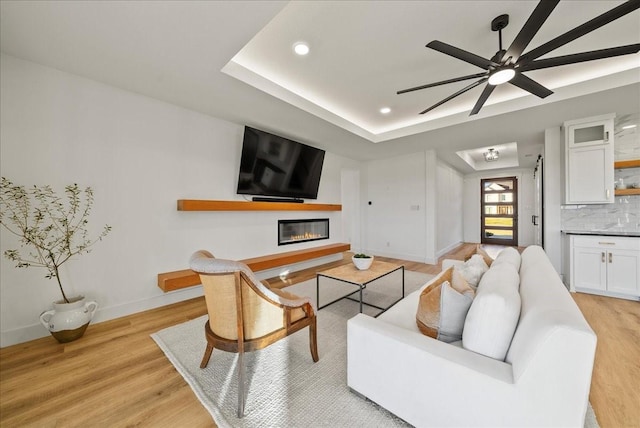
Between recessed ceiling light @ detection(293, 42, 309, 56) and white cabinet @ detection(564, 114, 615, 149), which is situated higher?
recessed ceiling light @ detection(293, 42, 309, 56)

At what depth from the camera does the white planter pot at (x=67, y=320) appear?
2.11 m

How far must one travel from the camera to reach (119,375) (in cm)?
175

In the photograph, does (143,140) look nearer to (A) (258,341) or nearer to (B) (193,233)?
(B) (193,233)

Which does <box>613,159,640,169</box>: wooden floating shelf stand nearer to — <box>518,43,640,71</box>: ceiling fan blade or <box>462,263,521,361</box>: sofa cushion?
<box>518,43,640,71</box>: ceiling fan blade

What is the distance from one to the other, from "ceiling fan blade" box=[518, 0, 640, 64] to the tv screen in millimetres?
3066

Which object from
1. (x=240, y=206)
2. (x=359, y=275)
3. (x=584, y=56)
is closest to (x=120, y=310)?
(x=240, y=206)

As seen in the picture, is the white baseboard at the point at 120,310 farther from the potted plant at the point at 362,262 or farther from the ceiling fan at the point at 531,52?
the ceiling fan at the point at 531,52

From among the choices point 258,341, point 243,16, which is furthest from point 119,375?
point 243,16

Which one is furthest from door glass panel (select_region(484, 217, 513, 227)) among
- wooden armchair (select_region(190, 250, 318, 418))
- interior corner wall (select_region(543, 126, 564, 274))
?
wooden armchair (select_region(190, 250, 318, 418))

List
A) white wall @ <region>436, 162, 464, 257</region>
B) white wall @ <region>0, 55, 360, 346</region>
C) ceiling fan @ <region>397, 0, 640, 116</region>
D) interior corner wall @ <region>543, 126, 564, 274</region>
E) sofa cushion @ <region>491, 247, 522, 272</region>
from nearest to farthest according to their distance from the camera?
ceiling fan @ <region>397, 0, 640, 116</region>, sofa cushion @ <region>491, 247, 522, 272</region>, white wall @ <region>0, 55, 360, 346</region>, interior corner wall @ <region>543, 126, 564, 274</region>, white wall @ <region>436, 162, 464, 257</region>

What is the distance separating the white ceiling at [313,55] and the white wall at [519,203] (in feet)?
15.0

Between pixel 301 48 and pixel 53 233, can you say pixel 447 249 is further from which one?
pixel 53 233

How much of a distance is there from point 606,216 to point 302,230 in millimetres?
4758

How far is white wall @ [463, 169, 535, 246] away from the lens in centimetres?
741
